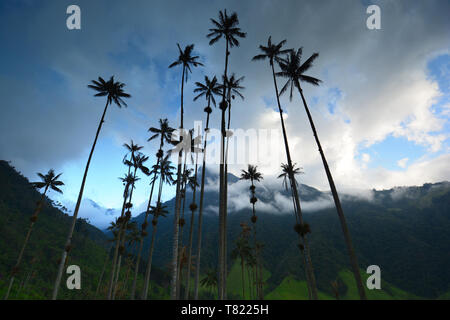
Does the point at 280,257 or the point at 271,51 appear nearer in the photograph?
the point at 271,51

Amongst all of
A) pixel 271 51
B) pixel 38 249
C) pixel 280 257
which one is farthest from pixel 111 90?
pixel 280 257

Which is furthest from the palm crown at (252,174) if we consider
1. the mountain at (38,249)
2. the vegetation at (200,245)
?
the mountain at (38,249)

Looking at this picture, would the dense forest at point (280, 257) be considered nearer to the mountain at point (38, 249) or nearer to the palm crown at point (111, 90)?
the mountain at point (38, 249)

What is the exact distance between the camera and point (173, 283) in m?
21.3

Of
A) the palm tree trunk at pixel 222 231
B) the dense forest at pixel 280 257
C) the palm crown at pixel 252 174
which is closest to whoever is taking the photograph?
the palm tree trunk at pixel 222 231

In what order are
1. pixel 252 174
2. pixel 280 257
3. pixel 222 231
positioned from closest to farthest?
pixel 222 231
pixel 252 174
pixel 280 257

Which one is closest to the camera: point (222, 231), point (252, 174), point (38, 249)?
point (222, 231)

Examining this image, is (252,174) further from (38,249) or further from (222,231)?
(38,249)

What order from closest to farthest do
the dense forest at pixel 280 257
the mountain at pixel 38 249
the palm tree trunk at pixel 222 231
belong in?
the palm tree trunk at pixel 222 231 → the mountain at pixel 38 249 → the dense forest at pixel 280 257

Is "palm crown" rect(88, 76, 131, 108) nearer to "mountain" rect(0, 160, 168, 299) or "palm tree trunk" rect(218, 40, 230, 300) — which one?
"palm tree trunk" rect(218, 40, 230, 300)

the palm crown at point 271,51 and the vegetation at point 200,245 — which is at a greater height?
the palm crown at point 271,51

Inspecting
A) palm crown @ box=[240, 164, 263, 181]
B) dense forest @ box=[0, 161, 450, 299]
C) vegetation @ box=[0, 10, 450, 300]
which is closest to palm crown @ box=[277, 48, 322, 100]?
vegetation @ box=[0, 10, 450, 300]

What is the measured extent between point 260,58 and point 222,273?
29860 millimetres
